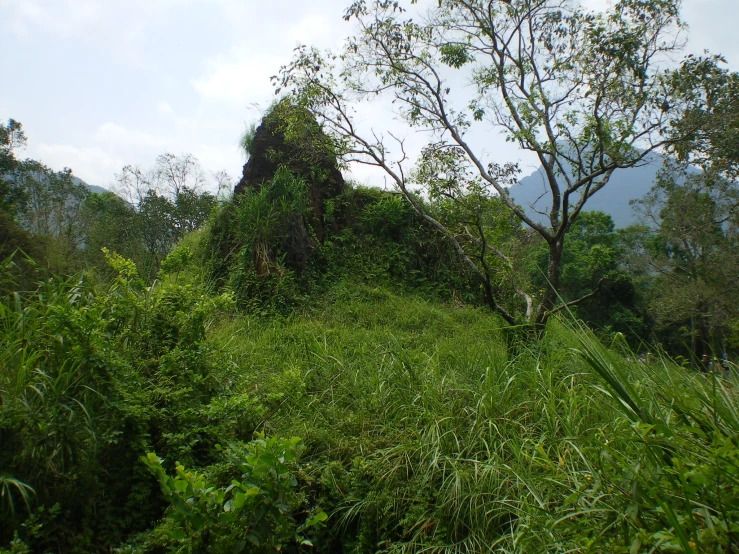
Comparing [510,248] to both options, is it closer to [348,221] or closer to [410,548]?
[348,221]

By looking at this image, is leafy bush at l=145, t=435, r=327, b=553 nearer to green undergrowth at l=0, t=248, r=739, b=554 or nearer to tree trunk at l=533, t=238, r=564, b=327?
green undergrowth at l=0, t=248, r=739, b=554

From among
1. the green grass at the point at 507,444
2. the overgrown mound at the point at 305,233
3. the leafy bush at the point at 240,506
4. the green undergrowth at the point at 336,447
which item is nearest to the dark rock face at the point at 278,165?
the overgrown mound at the point at 305,233

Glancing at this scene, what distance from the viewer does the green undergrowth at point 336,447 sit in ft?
5.68

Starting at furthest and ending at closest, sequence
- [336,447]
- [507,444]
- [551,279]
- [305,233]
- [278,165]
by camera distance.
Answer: [278,165]
[305,233]
[551,279]
[336,447]
[507,444]

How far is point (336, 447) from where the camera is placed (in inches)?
125

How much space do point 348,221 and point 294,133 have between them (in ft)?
9.27

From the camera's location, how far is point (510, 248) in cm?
914

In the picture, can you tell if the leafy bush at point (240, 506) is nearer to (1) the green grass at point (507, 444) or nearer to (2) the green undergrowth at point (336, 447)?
(2) the green undergrowth at point (336, 447)

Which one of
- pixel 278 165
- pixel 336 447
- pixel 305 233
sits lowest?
pixel 336 447

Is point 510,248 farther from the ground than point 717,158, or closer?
closer

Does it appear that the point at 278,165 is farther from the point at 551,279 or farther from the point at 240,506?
the point at 240,506

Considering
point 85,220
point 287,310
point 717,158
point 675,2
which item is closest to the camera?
point 675,2

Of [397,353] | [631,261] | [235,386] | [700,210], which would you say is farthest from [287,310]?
[631,261]

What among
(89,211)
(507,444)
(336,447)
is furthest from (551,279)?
(89,211)
